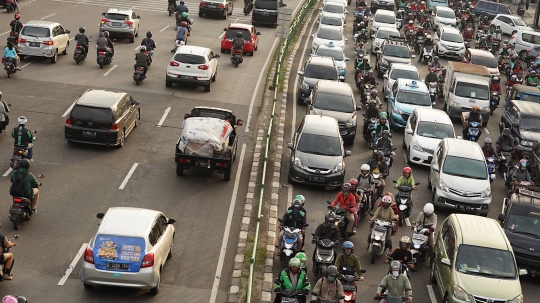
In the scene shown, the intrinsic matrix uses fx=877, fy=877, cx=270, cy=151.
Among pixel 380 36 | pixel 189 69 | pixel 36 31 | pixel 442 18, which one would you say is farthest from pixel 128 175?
pixel 442 18

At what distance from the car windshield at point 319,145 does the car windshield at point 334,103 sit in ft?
15.2

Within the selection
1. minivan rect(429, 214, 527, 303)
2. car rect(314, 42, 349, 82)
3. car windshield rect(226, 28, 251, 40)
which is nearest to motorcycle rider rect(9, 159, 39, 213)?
minivan rect(429, 214, 527, 303)

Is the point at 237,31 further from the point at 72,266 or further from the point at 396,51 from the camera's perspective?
the point at 72,266

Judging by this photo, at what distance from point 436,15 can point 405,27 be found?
475 cm

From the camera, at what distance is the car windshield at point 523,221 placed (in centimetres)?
2039

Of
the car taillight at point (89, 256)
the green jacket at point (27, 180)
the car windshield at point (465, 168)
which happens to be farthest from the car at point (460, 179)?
the car taillight at point (89, 256)

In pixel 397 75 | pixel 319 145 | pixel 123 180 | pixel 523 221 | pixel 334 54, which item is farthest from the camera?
pixel 334 54

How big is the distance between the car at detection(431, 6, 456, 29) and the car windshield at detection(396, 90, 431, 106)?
27590 mm

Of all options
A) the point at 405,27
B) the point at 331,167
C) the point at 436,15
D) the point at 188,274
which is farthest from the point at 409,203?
the point at 436,15

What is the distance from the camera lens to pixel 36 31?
118 feet

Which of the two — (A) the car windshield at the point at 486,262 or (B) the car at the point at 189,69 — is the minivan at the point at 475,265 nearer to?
(A) the car windshield at the point at 486,262

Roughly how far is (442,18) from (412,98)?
28.8 m

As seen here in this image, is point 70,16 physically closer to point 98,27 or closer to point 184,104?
point 98,27

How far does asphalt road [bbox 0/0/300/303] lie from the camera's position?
17.5 meters
